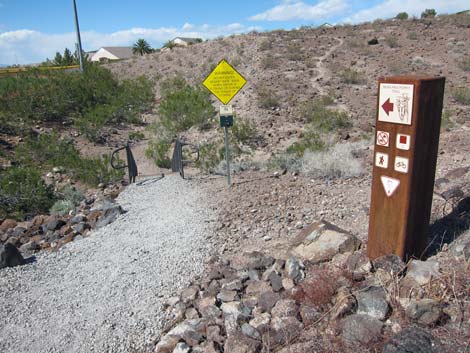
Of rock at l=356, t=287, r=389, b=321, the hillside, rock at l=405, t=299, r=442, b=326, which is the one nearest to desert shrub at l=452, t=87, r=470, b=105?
the hillside

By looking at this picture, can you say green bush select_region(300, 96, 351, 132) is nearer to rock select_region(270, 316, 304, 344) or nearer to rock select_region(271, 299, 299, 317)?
rock select_region(271, 299, 299, 317)

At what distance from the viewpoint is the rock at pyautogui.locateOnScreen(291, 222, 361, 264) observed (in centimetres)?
434

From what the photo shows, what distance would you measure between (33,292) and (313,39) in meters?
27.4

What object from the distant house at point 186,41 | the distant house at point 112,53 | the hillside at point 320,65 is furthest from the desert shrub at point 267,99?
the distant house at point 112,53

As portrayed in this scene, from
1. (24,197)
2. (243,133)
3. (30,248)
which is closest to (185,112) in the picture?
(243,133)

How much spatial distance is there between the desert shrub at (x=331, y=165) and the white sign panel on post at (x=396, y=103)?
4056mm

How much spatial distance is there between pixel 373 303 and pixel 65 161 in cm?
1041

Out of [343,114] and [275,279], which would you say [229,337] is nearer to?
[275,279]

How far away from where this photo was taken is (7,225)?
820 cm

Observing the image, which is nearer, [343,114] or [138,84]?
[343,114]

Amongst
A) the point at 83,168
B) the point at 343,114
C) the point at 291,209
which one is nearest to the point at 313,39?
the point at 343,114

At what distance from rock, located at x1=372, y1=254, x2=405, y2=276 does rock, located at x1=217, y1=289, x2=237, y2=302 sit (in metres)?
1.43

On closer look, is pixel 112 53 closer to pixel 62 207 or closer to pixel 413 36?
pixel 413 36

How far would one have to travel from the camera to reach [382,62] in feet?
72.3
